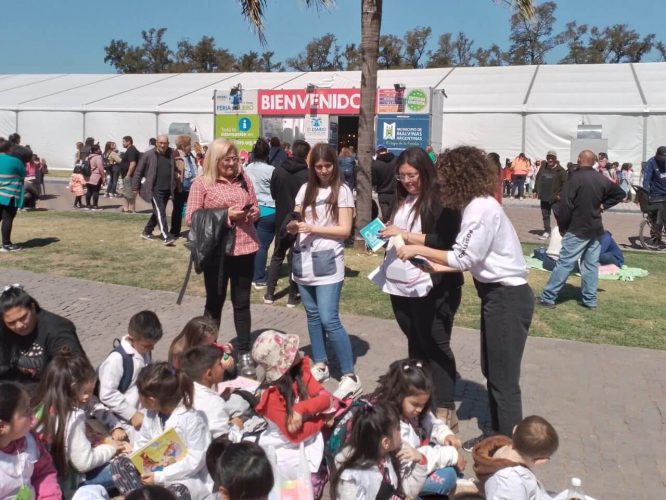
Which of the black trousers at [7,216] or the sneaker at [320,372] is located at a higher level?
the black trousers at [7,216]

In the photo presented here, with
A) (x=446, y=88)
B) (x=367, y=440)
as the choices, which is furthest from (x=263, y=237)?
(x=446, y=88)

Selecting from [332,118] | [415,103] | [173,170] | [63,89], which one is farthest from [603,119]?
[63,89]

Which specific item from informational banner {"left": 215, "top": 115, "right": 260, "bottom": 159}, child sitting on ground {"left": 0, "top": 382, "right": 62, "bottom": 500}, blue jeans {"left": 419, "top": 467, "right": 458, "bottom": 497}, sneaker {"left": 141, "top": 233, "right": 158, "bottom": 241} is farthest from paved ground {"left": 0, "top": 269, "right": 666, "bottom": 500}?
informational banner {"left": 215, "top": 115, "right": 260, "bottom": 159}

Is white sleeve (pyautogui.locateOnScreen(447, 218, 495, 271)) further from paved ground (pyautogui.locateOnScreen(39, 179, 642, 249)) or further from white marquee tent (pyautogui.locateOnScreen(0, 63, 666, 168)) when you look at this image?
white marquee tent (pyautogui.locateOnScreen(0, 63, 666, 168))

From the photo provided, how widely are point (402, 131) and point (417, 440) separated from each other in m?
18.2

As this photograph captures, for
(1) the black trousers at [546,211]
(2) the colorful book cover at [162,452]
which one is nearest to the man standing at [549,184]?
(1) the black trousers at [546,211]

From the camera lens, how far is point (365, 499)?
3281 millimetres

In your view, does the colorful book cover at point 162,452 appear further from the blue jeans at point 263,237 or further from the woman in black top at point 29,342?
the blue jeans at point 263,237

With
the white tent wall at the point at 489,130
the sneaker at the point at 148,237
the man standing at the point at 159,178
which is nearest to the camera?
the man standing at the point at 159,178

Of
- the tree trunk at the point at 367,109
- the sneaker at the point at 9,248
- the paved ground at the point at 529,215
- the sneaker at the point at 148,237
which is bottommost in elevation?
the sneaker at the point at 9,248

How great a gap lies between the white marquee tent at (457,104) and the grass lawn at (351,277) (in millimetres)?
12470

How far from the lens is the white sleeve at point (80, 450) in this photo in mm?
3529

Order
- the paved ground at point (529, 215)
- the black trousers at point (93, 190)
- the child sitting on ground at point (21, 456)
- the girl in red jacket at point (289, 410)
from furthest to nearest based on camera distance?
the black trousers at point (93, 190), the paved ground at point (529, 215), the girl in red jacket at point (289, 410), the child sitting on ground at point (21, 456)

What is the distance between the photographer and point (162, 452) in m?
3.50
